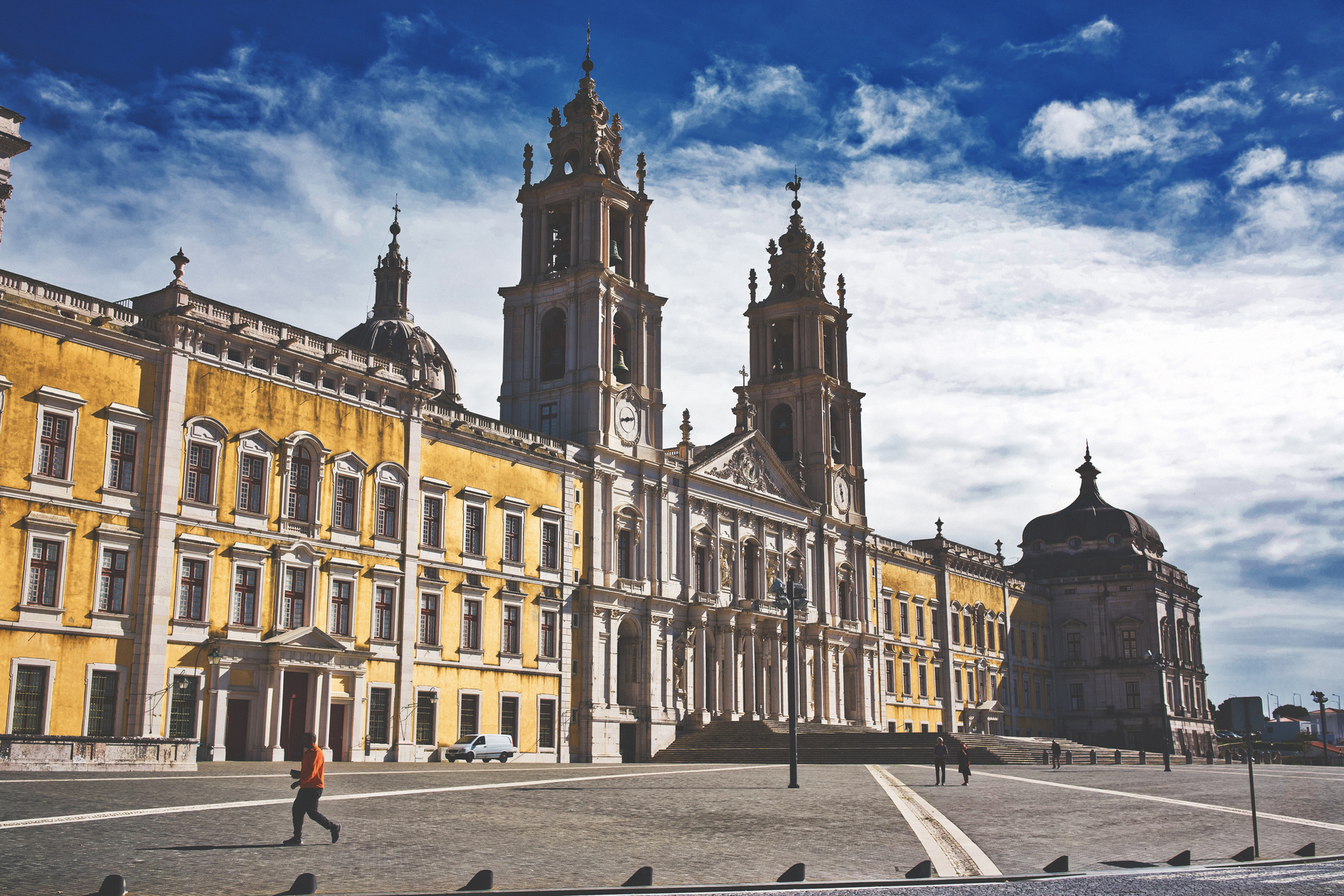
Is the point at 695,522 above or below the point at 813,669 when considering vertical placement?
above

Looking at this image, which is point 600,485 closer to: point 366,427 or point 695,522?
point 695,522

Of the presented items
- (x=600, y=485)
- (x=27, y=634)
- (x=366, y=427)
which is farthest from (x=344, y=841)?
(x=600, y=485)

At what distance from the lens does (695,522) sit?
5650 cm

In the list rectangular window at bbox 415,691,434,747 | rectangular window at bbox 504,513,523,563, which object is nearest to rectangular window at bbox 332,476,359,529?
rectangular window at bbox 415,691,434,747

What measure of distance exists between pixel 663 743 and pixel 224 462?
23.1 m

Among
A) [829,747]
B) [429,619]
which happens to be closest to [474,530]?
[429,619]

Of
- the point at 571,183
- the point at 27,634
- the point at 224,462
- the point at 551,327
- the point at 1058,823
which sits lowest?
the point at 1058,823

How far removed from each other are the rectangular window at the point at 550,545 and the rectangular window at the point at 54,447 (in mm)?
19001

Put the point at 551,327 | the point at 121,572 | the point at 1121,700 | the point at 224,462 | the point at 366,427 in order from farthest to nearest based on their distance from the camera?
the point at 1121,700 → the point at 551,327 → the point at 366,427 → the point at 224,462 → the point at 121,572

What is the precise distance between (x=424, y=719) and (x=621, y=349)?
64.4 ft

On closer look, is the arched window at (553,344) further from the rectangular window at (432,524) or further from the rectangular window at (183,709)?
the rectangular window at (183,709)

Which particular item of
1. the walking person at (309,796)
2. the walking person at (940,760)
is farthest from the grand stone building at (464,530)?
the walking person at (309,796)

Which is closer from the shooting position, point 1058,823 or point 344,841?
point 344,841

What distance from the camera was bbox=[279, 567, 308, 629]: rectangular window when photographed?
37844mm
